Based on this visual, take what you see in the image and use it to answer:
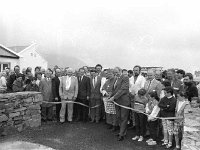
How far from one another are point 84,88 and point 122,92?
214cm

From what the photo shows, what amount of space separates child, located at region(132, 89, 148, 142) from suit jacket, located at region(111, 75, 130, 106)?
32 centimetres

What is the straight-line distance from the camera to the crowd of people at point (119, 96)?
6203 millimetres

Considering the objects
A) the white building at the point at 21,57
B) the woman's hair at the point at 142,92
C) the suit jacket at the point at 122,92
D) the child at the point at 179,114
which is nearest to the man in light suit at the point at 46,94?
the suit jacket at the point at 122,92

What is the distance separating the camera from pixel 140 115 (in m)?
6.90

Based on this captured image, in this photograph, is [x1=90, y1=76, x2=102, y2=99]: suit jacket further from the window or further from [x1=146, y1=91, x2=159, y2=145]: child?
the window

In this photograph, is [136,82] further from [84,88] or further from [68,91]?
[68,91]

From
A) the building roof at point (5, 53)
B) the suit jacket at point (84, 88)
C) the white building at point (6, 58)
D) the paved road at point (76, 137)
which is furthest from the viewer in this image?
the building roof at point (5, 53)

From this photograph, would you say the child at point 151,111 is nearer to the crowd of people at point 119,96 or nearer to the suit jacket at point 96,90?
the crowd of people at point 119,96

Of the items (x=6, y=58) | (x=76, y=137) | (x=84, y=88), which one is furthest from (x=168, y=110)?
(x=6, y=58)

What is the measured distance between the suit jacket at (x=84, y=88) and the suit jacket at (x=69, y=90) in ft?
0.55

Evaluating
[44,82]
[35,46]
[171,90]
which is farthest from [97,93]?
[35,46]

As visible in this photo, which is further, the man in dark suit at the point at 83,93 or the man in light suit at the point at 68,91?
the man in dark suit at the point at 83,93

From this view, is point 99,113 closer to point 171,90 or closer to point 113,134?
point 113,134

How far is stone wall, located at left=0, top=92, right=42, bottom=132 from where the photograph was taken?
6857 millimetres
